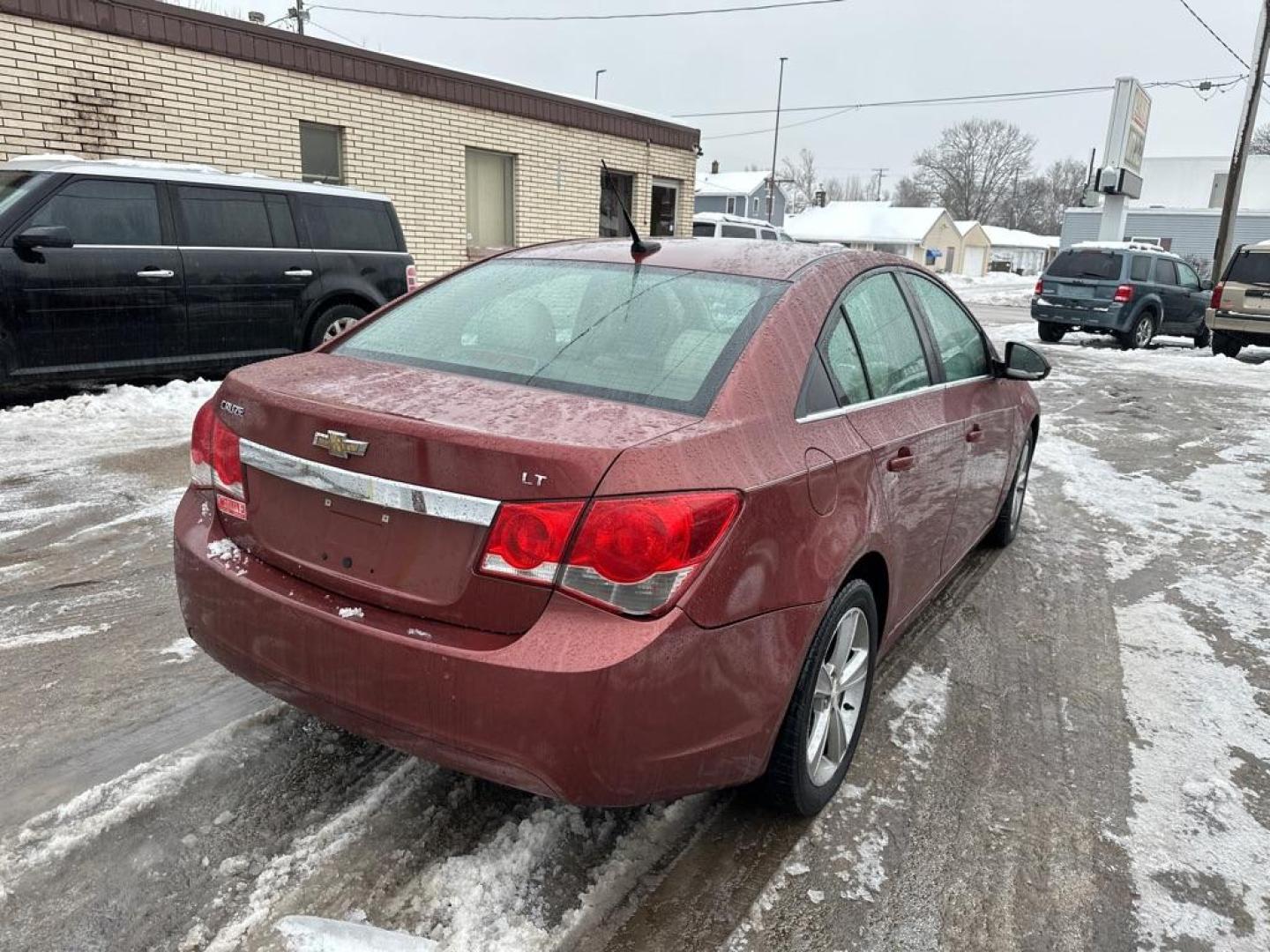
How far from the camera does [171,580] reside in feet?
13.3

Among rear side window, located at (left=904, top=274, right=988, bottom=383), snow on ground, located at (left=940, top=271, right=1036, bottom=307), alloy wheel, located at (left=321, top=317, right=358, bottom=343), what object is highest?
rear side window, located at (left=904, top=274, right=988, bottom=383)

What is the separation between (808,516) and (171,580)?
3.10 m

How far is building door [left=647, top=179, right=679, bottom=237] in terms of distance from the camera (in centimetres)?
1692

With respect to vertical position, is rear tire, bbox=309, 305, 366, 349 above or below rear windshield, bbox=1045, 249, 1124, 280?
below

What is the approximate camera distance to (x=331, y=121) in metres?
11.2

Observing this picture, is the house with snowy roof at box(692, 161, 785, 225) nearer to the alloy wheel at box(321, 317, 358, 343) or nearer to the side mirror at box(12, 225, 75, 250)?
the alloy wheel at box(321, 317, 358, 343)

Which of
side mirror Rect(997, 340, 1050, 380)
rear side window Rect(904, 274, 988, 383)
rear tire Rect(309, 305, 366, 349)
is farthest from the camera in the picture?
rear tire Rect(309, 305, 366, 349)

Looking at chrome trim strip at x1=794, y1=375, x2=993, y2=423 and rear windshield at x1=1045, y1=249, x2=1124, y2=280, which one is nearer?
chrome trim strip at x1=794, y1=375, x2=993, y2=423

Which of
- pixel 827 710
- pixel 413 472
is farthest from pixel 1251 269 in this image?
pixel 413 472

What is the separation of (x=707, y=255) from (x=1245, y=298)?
49.8ft

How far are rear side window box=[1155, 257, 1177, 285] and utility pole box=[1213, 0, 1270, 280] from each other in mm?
2275

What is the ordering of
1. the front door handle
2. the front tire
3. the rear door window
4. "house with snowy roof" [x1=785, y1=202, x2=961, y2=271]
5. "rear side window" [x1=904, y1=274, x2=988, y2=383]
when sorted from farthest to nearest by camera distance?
"house with snowy roof" [x1=785, y1=202, x2=961, y2=271]
the rear door window
"rear side window" [x1=904, y1=274, x2=988, y2=383]
the front door handle
the front tire

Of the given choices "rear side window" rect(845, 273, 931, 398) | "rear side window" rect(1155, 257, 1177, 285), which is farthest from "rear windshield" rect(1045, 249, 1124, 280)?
"rear side window" rect(845, 273, 931, 398)

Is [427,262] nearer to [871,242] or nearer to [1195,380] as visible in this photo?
[1195,380]
